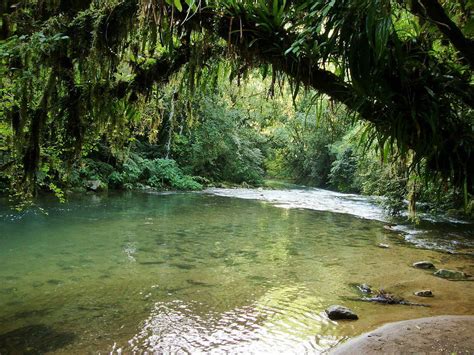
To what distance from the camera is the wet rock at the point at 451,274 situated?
23.8ft

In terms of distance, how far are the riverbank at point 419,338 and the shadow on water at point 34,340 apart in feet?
10.2

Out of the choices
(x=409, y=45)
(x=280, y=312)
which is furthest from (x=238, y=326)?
(x=409, y=45)

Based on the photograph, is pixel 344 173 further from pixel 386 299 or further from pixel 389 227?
pixel 386 299

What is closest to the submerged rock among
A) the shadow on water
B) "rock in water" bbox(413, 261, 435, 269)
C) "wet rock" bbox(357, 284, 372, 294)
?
"wet rock" bbox(357, 284, 372, 294)

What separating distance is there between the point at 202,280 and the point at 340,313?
253 centimetres

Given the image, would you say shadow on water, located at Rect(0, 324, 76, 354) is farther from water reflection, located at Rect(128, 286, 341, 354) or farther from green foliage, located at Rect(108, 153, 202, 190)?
green foliage, located at Rect(108, 153, 202, 190)

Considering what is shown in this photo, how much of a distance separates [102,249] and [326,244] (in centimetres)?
551

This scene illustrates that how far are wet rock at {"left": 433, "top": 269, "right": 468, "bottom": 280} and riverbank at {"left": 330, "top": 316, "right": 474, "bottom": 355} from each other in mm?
2486

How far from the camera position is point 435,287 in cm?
673

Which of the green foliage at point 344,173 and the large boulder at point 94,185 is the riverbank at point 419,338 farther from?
the green foliage at point 344,173

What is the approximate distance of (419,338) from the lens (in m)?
4.36

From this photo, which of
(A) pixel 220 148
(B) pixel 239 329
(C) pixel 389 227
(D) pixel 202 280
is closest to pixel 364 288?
(B) pixel 239 329

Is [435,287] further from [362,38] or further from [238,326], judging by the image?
[362,38]

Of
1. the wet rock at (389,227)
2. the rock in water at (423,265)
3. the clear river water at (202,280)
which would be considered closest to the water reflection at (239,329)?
the clear river water at (202,280)
